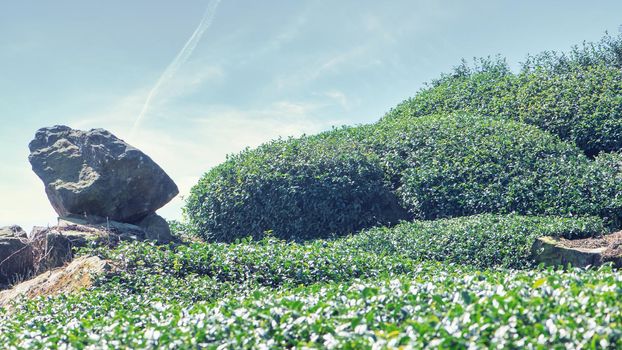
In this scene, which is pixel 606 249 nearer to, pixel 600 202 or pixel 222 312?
pixel 600 202

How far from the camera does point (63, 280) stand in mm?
10836

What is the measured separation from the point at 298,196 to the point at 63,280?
5.21 m

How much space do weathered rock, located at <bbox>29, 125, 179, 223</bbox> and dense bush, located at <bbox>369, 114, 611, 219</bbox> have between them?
492 cm

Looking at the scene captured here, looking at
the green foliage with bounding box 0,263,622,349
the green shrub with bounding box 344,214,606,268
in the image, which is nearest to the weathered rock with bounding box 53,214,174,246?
the green shrub with bounding box 344,214,606,268

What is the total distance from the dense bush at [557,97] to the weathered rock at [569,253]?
22.6ft

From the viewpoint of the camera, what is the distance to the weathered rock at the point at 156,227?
44.6 feet

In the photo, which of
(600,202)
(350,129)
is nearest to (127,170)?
(350,129)

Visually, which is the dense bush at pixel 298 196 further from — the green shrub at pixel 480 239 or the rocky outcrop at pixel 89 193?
the green shrub at pixel 480 239

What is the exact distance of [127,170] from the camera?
13.4 meters

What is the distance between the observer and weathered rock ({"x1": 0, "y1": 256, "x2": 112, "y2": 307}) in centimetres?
1025

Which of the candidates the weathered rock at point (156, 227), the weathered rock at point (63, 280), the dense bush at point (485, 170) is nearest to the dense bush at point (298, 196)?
the dense bush at point (485, 170)

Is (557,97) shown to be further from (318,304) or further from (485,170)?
(318,304)

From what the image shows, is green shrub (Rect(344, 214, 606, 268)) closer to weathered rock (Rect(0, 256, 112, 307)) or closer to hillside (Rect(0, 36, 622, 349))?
hillside (Rect(0, 36, 622, 349))

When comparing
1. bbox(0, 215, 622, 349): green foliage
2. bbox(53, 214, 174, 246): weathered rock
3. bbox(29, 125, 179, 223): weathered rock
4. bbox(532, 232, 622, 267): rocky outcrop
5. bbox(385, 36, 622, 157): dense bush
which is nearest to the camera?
bbox(0, 215, 622, 349): green foliage
